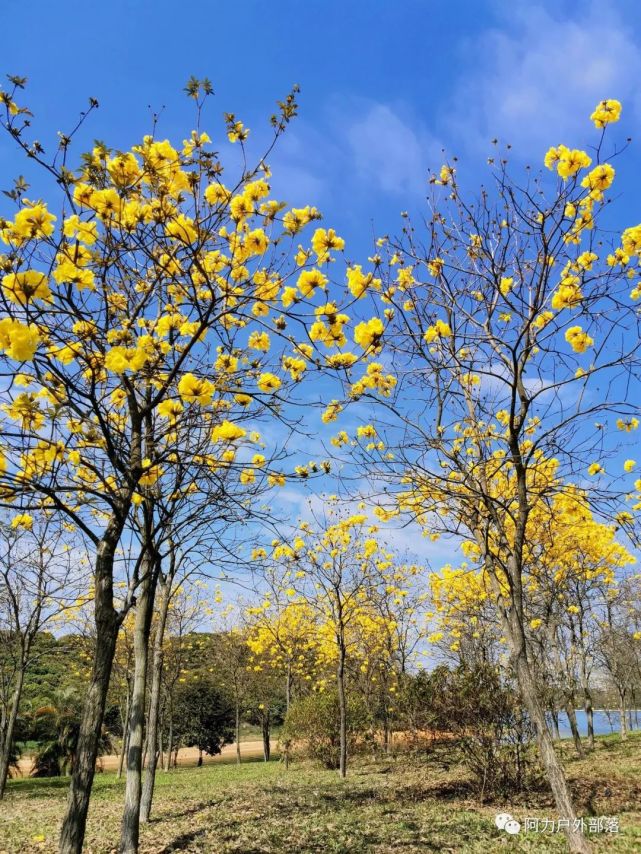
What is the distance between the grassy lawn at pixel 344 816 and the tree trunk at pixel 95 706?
3.01 metres

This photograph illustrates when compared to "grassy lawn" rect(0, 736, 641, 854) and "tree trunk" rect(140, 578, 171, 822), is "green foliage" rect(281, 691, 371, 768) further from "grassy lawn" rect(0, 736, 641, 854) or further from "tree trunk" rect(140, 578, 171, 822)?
"tree trunk" rect(140, 578, 171, 822)

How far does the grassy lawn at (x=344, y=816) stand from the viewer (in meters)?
5.18

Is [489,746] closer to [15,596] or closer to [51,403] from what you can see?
[51,403]

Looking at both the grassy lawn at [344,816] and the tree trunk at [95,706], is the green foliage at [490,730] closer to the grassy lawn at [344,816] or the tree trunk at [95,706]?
the grassy lawn at [344,816]

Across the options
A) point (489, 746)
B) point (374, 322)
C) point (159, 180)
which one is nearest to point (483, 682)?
point (489, 746)

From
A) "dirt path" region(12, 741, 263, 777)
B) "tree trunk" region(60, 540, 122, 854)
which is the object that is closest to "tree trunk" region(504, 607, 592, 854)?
"tree trunk" region(60, 540, 122, 854)

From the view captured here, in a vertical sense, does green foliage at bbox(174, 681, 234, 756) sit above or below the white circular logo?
below

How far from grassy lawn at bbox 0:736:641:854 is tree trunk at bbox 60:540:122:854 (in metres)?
3.01

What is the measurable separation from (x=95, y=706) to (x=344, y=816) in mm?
4832

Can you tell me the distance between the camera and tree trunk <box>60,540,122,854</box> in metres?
2.81

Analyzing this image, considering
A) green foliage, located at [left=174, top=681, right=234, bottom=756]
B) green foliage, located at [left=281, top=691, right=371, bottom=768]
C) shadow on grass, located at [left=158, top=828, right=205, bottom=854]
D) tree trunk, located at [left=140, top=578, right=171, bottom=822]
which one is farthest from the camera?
green foliage, located at [left=174, top=681, right=234, bottom=756]

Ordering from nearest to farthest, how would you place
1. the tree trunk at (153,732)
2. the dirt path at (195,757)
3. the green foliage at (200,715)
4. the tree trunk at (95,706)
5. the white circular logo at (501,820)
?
the tree trunk at (95,706) → the white circular logo at (501,820) → the tree trunk at (153,732) → the dirt path at (195,757) → the green foliage at (200,715)

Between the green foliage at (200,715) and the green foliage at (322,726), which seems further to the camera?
the green foliage at (200,715)

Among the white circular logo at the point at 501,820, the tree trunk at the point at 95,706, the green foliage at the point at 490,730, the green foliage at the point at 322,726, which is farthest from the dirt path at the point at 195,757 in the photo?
the tree trunk at the point at 95,706
